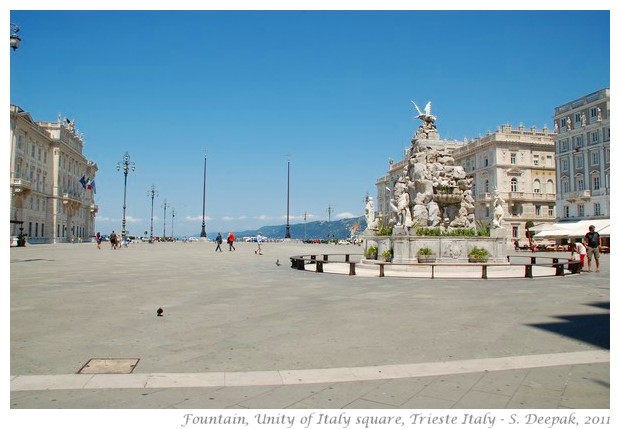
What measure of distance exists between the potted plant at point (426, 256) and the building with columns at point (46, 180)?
54.1 metres

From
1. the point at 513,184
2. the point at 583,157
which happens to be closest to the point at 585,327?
the point at 583,157

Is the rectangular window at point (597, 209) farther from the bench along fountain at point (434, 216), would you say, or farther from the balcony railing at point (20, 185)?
the balcony railing at point (20, 185)

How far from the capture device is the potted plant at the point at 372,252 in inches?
928

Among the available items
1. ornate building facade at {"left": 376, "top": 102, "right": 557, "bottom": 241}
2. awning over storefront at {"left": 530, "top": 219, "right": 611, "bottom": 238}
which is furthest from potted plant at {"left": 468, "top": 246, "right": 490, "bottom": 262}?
ornate building facade at {"left": 376, "top": 102, "right": 557, "bottom": 241}

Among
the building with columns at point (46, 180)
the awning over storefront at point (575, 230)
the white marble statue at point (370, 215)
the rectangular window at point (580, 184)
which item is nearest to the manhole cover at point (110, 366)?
the white marble statue at point (370, 215)

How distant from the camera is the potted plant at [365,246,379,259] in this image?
2356cm

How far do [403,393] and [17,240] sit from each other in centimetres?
5479

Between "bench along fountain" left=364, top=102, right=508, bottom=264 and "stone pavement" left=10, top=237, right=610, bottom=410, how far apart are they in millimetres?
7750

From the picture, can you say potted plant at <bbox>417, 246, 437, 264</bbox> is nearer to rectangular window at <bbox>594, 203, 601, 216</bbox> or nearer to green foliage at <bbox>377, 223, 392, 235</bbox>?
green foliage at <bbox>377, 223, 392, 235</bbox>

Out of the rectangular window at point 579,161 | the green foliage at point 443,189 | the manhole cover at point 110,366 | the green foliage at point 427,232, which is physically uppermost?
the rectangular window at point 579,161
